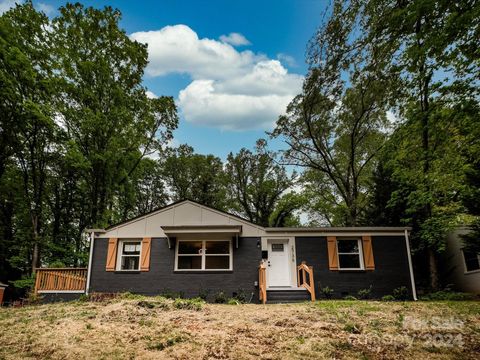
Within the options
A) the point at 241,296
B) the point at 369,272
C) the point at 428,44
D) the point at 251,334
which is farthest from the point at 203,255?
the point at 428,44

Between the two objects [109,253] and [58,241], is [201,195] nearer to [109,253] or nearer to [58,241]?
[58,241]

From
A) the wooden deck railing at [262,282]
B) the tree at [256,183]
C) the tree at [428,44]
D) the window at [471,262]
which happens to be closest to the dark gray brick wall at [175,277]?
the wooden deck railing at [262,282]

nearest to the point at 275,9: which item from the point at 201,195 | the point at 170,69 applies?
the point at 170,69

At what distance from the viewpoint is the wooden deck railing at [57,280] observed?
1238 cm

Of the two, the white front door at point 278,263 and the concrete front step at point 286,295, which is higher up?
the white front door at point 278,263

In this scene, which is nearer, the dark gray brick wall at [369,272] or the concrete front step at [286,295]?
the concrete front step at [286,295]

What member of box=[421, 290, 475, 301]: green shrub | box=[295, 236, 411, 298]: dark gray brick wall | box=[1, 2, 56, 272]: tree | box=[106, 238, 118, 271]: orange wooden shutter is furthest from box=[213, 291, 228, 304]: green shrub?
box=[1, 2, 56, 272]: tree

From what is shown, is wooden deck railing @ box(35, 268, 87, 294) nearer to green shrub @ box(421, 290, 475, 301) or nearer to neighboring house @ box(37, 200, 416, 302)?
neighboring house @ box(37, 200, 416, 302)

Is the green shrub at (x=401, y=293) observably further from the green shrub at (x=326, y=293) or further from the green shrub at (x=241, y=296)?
the green shrub at (x=241, y=296)

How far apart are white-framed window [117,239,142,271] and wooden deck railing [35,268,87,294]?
1.69 meters

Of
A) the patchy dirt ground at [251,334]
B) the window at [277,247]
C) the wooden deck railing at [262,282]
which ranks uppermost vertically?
the window at [277,247]

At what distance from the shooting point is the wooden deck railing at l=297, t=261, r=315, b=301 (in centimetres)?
1088

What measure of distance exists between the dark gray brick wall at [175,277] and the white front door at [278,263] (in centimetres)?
58

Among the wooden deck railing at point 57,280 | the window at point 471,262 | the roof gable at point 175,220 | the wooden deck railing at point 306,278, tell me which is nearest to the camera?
the wooden deck railing at point 306,278
